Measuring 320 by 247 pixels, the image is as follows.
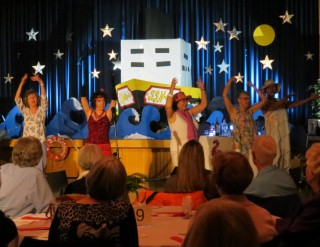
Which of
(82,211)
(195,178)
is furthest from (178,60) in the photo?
(82,211)

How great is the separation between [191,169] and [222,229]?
2.51 meters

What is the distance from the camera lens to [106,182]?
106 inches

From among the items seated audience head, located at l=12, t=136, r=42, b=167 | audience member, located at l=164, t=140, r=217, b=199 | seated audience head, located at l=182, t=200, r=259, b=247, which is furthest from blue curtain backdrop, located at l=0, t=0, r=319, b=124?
seated audience head, located at l=182, t=200, r=259, b=247

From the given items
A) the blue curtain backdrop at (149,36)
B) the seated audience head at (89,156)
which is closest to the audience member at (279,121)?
the blue curtain backdrop at (149,36)

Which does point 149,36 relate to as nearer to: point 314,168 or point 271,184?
point 271,184

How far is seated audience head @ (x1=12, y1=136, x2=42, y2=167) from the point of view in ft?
13.6

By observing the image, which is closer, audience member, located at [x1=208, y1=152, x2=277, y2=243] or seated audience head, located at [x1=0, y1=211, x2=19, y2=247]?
seated audience head, located at [x1=0, y1=211, x2=19, y2=247]

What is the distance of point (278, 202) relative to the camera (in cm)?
334

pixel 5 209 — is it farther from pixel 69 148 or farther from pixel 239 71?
pixel 239 71

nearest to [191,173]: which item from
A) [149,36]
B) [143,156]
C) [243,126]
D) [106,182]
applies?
[106,182]

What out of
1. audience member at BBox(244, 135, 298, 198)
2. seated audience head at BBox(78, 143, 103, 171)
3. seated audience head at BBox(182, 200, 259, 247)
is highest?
seated audience head at BBox(78, 143, 103, 171)

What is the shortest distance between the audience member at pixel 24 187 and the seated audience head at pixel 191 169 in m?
0.97

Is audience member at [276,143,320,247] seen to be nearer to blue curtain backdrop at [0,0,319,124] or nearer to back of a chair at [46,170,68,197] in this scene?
back of a chair at [46,170,68,197]

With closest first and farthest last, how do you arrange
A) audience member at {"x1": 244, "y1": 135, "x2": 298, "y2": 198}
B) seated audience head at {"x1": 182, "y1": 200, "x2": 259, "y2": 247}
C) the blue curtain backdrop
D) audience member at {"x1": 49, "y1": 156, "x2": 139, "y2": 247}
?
seated audience head at {"x1": 182, "y1": 200, "x2": 259, "y2": 247} → audience member at {"x1": 49, "y1": 156, "x2": 139, "y2": 247} → audience member at {"x1": 244, "y1": 135, "x2": 298, "y2": 198} → the blue curtain backdrop
